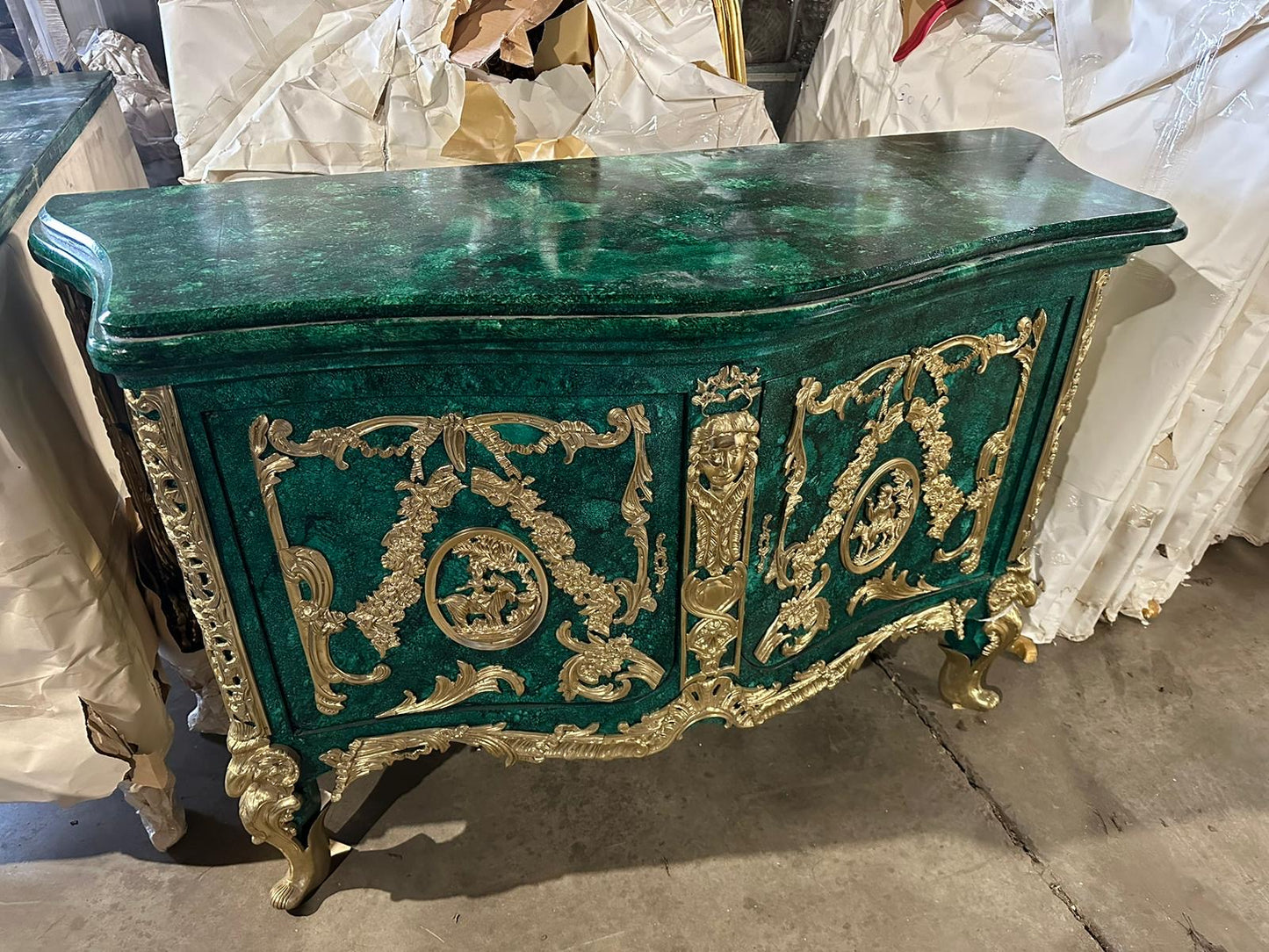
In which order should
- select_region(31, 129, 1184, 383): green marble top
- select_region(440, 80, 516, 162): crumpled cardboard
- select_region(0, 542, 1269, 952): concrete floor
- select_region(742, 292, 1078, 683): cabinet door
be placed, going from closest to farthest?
select_region(31, 129, 1184, 383): green marble top, select_region(742, 292, 1078, 683): cabinet door, select_region(0, 542, 1269, 952): concrete floor, select_region(440, 80, 516, 162): crumpled cardboard

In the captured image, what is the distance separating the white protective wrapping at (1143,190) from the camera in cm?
126

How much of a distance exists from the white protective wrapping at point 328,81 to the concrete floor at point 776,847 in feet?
3.27

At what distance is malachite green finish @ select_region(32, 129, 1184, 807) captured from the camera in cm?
80

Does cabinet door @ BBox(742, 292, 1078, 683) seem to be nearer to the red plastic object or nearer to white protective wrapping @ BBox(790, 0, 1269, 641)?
white protective wrapping @ BBox(790, 0, 1269, 641)

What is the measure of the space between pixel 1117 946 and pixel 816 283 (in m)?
1.07

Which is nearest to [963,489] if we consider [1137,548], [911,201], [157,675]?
[911,201]

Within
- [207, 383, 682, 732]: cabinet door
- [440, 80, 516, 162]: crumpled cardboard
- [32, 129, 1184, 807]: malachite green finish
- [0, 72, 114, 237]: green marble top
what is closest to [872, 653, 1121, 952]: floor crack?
[32, 129, 1184, 807]: malachite green finish

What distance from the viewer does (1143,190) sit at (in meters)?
1.35

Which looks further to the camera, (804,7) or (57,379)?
(804,7)

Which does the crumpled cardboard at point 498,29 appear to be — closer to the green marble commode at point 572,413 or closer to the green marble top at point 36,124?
the green marble commode at point 572,413

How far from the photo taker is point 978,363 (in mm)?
1073

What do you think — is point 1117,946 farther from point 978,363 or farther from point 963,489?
point 978,363

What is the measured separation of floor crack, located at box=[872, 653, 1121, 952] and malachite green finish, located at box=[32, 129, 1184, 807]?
1.55 feet

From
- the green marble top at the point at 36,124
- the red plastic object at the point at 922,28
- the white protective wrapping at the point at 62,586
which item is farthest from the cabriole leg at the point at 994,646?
the green marble top at the point at 36,124
